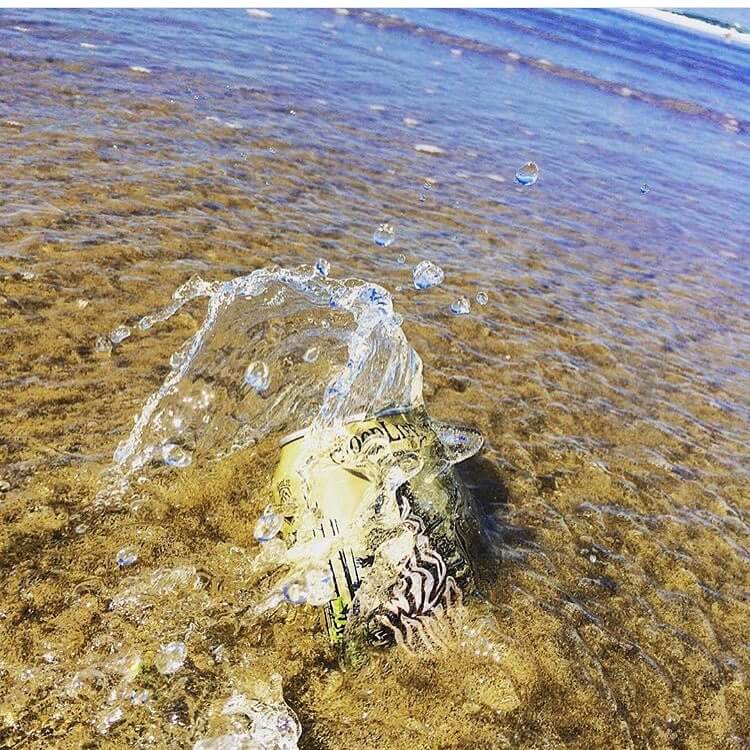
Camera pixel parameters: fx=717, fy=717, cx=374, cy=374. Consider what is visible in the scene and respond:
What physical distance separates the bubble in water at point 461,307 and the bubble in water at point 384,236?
0.81m

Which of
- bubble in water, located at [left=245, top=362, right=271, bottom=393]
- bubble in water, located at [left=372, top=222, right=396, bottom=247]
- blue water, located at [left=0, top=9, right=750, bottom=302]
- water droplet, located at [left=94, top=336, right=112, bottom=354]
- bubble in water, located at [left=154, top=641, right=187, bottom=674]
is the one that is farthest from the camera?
blue water, located at [left=0, top=9, right=750, bottom=302]

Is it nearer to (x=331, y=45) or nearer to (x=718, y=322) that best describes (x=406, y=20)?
(x=331, y=45)

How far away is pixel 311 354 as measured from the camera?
134 inches

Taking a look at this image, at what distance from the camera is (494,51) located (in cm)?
1294

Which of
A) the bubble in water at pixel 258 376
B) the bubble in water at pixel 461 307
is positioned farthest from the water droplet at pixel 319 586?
the bubble in water at pixel 461 307

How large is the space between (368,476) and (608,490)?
1.73m

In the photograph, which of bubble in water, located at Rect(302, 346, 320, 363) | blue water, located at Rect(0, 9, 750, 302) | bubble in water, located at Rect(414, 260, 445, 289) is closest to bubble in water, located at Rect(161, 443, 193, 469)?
bubble in water, located at Rect(302, 346, 320, 363)

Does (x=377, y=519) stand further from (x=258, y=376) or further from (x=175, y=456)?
(x=258, y=376)

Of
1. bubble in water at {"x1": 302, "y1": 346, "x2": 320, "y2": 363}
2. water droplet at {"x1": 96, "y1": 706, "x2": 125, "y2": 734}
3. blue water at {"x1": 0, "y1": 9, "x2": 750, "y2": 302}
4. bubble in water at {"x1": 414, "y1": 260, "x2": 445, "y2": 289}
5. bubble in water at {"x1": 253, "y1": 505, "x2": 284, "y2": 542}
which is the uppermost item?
bubble in water at {"x1": 253, "y1": 505, "x2": 284, "y2": 542}

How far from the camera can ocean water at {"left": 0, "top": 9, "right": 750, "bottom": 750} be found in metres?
2.23

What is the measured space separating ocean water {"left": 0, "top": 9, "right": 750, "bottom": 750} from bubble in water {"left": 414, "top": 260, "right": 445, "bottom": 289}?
126 mm

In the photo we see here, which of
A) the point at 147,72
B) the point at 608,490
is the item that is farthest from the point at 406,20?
the point at 608,490

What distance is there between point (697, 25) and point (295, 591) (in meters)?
28.5

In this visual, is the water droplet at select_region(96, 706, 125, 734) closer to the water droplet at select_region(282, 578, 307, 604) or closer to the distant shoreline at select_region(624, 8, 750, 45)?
the water droplet at select_region(282, 578, 307, 604)
